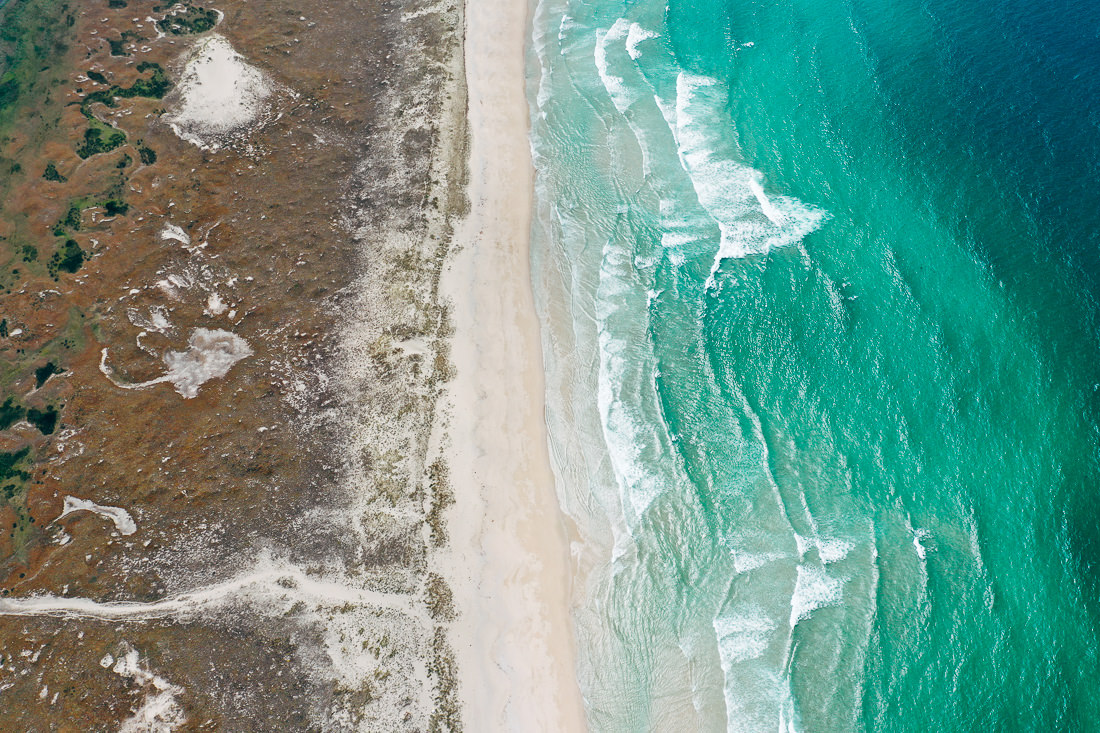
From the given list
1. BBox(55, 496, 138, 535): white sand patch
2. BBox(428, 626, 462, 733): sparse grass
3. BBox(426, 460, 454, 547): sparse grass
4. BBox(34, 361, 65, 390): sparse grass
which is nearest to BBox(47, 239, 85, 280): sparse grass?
BBox(34, 361, 65, 390): sparse grass

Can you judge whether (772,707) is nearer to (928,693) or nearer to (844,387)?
(928,693)

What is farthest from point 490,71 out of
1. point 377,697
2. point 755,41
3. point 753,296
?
point 377,697

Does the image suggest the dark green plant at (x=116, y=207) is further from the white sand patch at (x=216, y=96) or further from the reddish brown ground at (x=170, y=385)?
the white sand patch at (x=216, y=96)

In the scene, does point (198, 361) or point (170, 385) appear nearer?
point (170, 385)

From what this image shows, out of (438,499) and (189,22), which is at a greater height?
(189,22)

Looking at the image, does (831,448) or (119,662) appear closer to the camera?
(119,662)

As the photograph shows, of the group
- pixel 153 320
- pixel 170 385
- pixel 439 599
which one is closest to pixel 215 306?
pixel 153 320

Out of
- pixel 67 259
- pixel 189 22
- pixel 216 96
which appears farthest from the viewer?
pixel 189 22

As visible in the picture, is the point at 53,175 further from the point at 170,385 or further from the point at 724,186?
the point at 724,186
